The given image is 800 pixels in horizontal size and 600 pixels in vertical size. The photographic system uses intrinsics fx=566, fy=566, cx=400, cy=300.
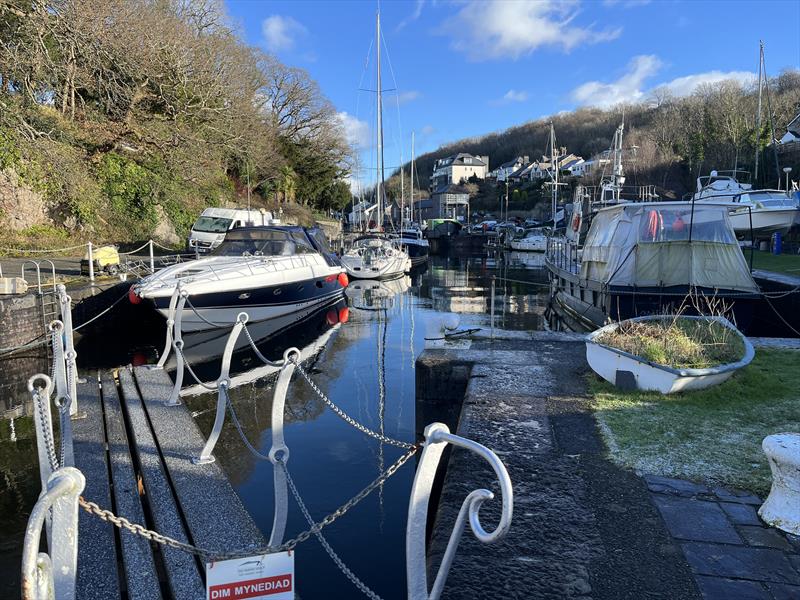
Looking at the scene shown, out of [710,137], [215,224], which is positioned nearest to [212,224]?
[215,224]

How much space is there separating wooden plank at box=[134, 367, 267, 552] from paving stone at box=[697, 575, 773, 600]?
9.00 feet

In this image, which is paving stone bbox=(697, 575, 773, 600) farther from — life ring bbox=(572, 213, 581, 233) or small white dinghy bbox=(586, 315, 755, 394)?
life ring bbox=(572, 213, 581, 233)

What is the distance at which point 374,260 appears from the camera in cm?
2866

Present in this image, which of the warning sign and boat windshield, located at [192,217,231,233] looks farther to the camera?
boat windshield, located at [192,217,231,233]

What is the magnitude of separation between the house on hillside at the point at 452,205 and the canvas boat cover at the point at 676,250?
81.4 metres

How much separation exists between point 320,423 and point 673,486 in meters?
5.16

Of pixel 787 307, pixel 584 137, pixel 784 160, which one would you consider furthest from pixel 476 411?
pixel 584 137

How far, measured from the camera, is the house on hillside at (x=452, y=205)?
9562 centimetres

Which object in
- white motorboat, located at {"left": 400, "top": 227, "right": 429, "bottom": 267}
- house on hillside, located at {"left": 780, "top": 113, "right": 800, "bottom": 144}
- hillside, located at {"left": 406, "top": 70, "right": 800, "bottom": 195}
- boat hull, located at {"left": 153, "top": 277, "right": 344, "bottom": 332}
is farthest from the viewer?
hillside, located at {"left": 406, "top": 70, "right": 800, "bottom": 195}

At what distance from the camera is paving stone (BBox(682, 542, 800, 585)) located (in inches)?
127

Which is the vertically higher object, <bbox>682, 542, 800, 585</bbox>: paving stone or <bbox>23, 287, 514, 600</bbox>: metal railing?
<bbox>23, 287, 514, 600</bbox>: metal railing

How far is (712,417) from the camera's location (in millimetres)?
5824

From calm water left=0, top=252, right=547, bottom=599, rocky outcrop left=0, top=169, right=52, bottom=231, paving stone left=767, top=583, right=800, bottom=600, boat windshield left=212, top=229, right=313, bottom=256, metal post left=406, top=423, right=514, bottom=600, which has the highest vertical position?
rocky outcrop left=0, top=169, right=52, bottom=231

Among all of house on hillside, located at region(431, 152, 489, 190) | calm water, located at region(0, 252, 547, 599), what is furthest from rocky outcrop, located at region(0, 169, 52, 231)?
house on hillside, located at region(431, 152, 489, 190)
